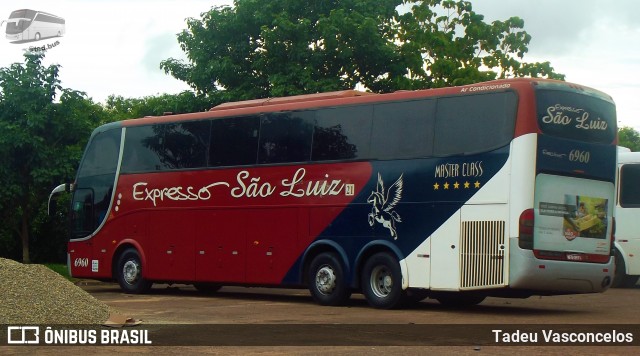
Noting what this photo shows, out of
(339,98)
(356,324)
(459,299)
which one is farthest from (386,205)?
(356,324)

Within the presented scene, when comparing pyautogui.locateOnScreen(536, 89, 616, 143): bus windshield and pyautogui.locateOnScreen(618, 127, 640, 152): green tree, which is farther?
pyautogui.locateOnScreen(618, 127, 640, 152): green tree

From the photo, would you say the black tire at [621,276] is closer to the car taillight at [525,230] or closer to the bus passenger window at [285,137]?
the bus passenger window at [285,137]

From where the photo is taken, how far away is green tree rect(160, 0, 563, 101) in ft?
112

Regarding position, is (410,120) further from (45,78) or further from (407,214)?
(45,78)

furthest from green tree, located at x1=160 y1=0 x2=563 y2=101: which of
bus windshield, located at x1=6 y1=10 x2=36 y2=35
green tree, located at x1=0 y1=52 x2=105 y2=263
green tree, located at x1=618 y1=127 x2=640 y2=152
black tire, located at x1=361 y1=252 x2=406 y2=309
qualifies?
green tree, located at x1=618 y1=127 x2=640 y2=152

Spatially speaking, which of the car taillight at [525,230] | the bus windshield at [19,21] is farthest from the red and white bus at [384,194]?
the bus windshield at [19,21]

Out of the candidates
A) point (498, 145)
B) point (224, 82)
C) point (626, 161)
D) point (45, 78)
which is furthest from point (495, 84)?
point (45, 78)

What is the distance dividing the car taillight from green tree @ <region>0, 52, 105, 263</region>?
20.8 metres

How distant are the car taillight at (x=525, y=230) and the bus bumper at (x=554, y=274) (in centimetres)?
8

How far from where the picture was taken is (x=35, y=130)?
34938mm

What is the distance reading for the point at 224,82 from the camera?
118ft

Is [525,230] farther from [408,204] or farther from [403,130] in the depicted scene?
[403,130]

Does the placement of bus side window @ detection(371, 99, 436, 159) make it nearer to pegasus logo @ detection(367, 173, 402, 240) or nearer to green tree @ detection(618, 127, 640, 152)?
pegasus logo @ detection(367, 173, 402, 240)

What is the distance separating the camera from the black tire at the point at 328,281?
64.2 feet
